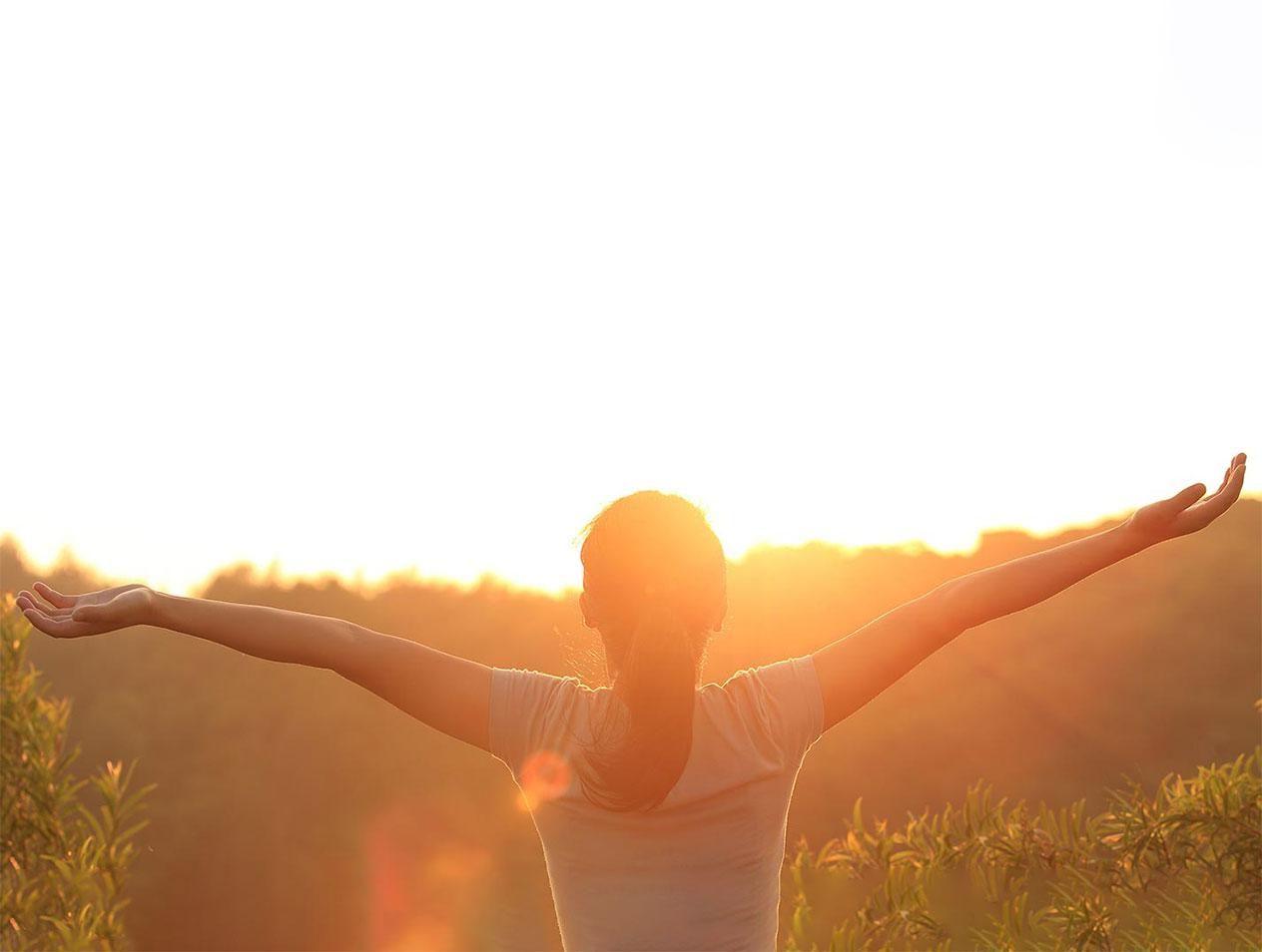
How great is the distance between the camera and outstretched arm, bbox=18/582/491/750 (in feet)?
5.44

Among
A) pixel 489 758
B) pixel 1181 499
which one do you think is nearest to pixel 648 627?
pixel 1181 499

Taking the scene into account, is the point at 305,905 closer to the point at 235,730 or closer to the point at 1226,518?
the point at 235,730

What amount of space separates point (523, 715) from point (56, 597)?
2.83 feet

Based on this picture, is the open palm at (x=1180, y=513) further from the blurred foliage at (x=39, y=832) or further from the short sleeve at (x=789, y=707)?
the blurred foliage at (x=39, y=832)

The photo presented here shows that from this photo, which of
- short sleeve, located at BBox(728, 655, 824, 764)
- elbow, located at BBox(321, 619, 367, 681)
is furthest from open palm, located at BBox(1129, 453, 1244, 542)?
elbow, located at BBox(321, 619, 367, 681)

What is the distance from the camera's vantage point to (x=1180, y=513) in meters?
1.83

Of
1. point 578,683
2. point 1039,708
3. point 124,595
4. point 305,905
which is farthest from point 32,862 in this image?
point 1039,708

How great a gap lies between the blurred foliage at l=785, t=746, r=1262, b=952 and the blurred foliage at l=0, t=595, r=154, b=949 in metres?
3.32

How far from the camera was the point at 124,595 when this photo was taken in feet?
6.00

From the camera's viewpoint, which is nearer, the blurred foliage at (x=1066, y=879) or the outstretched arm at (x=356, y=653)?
the outstretched arm at (x=356, y=653)

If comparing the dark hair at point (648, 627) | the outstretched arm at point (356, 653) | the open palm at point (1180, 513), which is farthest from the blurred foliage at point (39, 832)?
the open palm at point (1180, 513)

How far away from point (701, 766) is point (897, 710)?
9524 millimetres

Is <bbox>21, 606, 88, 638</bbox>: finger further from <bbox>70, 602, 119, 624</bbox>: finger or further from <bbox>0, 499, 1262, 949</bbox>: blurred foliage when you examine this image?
<bbox>0, 499, 1262, 949</bbox>: blurred foliage

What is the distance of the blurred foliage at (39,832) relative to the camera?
16.9 feet
